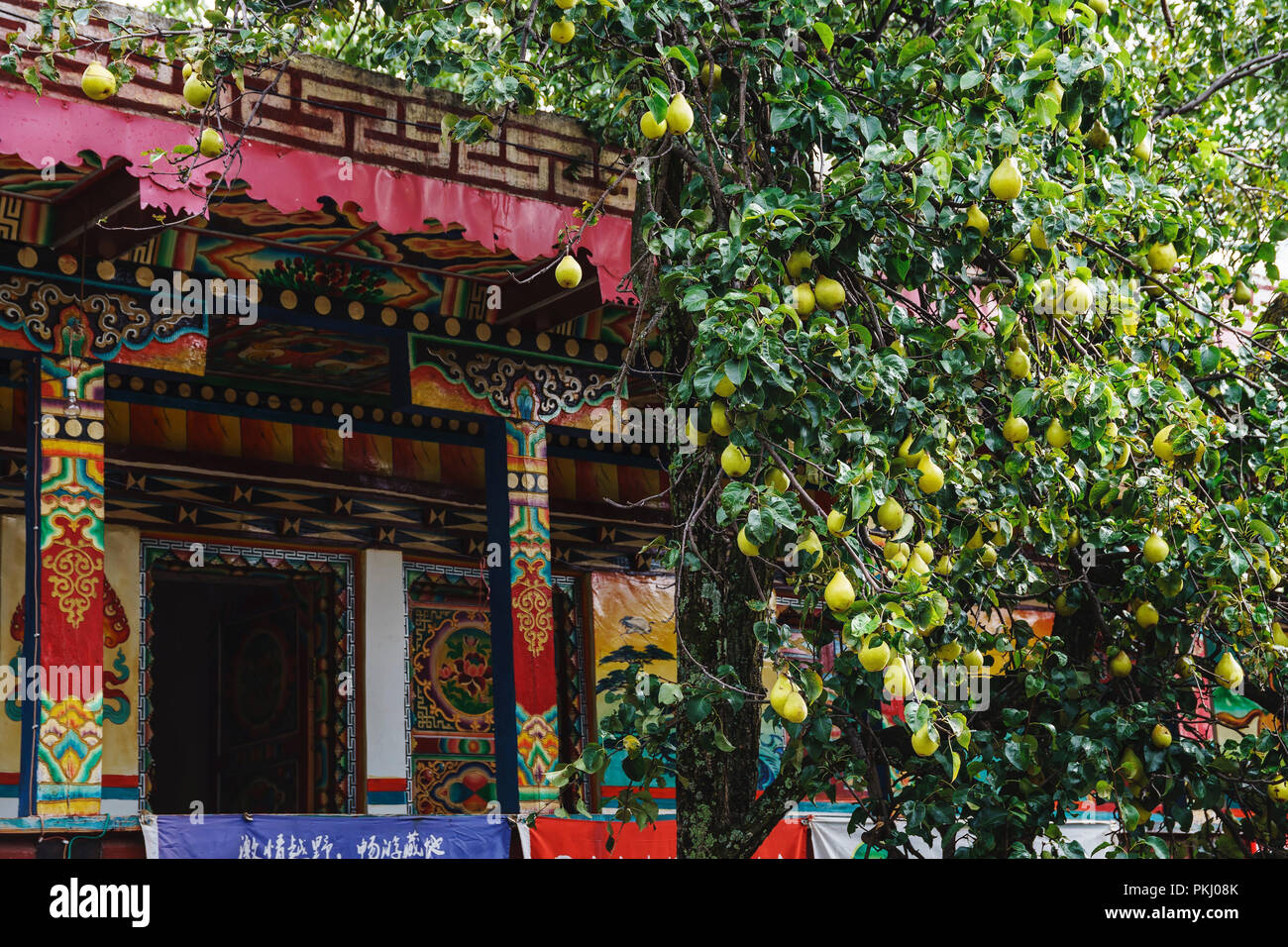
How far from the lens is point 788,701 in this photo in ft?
10.5

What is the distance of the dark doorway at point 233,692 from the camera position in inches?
332

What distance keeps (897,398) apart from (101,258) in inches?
150

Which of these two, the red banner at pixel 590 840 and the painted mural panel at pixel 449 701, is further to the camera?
A: the painted mural panel at pixel 449 701

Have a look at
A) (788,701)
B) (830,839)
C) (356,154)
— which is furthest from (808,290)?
(830,839)

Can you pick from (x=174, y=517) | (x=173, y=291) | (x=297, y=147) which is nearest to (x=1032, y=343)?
(x=297, y=147)

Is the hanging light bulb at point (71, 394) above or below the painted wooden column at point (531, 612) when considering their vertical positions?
above

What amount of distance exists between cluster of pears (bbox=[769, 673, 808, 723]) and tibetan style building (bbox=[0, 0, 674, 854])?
1.44m

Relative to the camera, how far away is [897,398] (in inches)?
140

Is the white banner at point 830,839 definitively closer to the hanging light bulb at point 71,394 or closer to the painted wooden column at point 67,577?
the painted wooden column at point 67,577

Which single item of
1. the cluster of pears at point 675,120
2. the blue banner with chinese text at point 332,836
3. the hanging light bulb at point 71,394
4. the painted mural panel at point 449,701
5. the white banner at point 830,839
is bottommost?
the white banner at point 830,839

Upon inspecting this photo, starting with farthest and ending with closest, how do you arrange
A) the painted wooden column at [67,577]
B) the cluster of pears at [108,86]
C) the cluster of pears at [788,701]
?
the painted wooden column at [67,577] < the cluster of pears at [108,86] < the cluster of pears at [788,701]

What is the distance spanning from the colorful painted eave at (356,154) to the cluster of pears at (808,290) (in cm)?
150

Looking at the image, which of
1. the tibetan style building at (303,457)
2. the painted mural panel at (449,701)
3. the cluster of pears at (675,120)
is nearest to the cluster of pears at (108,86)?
the tibetan style building at (303,457)

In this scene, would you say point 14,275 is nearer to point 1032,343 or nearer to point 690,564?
point 690,564
